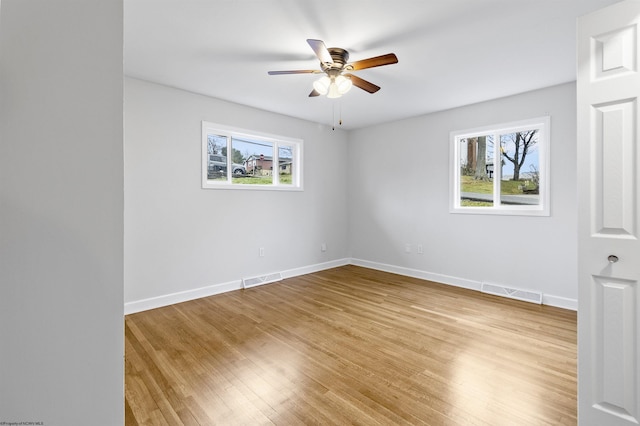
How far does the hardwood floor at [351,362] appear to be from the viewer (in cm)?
169

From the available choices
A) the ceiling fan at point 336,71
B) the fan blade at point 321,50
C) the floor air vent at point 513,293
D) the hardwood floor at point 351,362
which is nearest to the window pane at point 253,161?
the hardwood floor at point 351,362

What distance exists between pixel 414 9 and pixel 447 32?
1.44 ft

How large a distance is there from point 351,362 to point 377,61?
7.70 feet

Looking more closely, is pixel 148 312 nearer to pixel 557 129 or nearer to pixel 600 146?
pixel 600 146

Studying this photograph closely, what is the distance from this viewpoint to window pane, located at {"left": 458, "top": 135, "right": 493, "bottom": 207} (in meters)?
4.09

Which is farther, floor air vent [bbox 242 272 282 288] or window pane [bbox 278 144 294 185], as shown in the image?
window pane [bbox 278 144 294 185]

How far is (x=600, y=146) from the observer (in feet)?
4.75

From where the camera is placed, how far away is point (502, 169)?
3963 millimetres

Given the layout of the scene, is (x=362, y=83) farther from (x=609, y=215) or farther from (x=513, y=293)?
(x=513, y=293)
